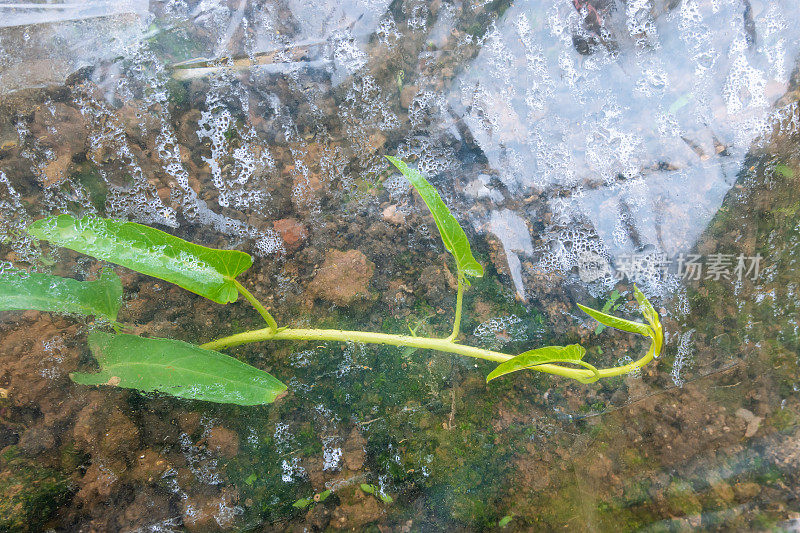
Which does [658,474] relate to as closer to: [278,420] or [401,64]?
[278,420]

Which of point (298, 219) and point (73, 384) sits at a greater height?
point (298, 219)

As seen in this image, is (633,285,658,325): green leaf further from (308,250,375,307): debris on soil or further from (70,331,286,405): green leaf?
(70,331,286,405): green leaf

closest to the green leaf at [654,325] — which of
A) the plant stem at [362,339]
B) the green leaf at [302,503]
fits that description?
the plant stem at [362,339]

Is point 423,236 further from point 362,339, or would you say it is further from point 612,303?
point 612,303

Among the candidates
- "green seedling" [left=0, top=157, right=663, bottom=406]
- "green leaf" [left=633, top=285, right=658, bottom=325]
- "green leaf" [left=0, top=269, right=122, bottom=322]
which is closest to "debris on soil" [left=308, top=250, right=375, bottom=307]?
"green seedling" [left=0, top=157, right=663, bottom=406]

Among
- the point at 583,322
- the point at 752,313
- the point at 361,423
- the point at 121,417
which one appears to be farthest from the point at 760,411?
the point at 121,417

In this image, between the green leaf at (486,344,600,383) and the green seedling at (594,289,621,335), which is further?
the green seedling at (594,289,621,335)

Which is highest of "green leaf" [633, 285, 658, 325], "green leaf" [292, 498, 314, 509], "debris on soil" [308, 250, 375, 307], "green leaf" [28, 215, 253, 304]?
"green leaf" [28, 215, 253, 304]

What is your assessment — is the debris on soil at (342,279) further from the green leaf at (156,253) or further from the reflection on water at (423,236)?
the green leaf at (156,253)
